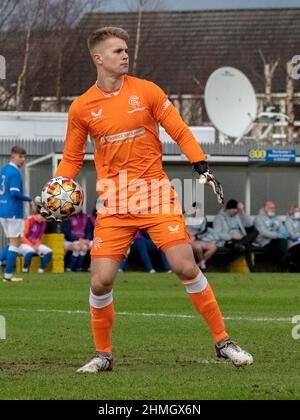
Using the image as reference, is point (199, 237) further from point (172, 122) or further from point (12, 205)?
point (172, 122)

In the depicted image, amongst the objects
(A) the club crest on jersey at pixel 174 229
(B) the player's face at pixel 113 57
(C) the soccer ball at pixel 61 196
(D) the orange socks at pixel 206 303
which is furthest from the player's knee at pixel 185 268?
(B) the player's face at pixel 113 57

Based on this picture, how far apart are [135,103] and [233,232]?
1709 centimetres

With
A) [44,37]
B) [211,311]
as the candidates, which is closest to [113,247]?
[211,311]

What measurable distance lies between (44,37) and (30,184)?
16272 millimetres

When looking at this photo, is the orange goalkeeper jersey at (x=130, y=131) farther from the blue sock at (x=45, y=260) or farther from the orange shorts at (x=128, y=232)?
the blue sock at (x=45, y=260)

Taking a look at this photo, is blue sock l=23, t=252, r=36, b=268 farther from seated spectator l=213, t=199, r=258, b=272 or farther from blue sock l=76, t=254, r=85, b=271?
seated spectator l=213, t=199, r=258, b=272

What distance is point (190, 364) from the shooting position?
9.91 meters

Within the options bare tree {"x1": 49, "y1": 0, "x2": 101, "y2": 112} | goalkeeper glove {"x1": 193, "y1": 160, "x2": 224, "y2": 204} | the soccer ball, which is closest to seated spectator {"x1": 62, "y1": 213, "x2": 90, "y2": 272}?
the soccer ball

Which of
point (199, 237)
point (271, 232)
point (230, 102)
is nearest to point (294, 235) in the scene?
point (271, 232)

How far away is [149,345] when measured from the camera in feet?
37.5

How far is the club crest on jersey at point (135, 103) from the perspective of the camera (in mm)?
9656

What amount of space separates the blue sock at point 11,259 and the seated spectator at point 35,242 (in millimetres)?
2510

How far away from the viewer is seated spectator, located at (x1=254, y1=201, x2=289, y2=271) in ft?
88.0

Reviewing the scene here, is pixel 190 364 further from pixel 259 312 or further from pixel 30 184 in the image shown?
pixel 30 184
